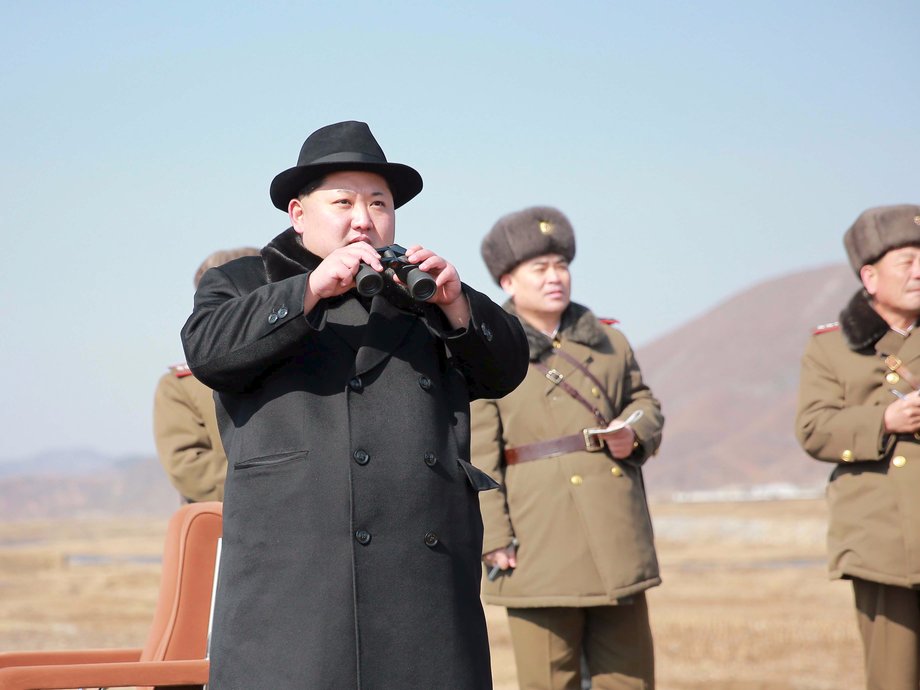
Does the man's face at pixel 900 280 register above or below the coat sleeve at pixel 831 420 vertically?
above

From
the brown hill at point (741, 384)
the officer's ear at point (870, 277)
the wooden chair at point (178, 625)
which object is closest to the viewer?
the wooden chair at point (178, 625)

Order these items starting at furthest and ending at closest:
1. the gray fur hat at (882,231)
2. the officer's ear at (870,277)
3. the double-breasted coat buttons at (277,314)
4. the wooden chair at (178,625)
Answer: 1. the officer's ear at (870,277)
2. the gray fur hat at (882,231)
3. the wooden chair at (178,625)
4. the double-breasted coat buttons at (277,314)

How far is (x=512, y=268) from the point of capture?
17.8ft

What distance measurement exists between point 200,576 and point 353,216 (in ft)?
4.92

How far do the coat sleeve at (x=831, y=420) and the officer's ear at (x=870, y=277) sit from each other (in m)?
0.29

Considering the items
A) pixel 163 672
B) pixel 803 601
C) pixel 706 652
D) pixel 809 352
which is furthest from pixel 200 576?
pixel 803 601

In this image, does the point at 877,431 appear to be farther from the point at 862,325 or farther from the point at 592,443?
the point at 592,443

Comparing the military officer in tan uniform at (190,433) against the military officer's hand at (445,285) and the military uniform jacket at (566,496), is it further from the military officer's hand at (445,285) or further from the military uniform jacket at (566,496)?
the military officer's hand at (445,285)

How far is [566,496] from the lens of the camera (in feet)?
16.6

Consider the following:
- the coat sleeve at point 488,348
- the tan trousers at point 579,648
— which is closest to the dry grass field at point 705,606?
the tan trousers at point 579,648

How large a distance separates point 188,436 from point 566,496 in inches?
62.0

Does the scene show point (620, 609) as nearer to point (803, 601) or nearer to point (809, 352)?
point (809, 352)

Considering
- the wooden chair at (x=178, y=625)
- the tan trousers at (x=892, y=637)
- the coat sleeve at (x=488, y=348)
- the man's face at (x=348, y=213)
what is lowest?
the tan trousers at (x=892, y=637)

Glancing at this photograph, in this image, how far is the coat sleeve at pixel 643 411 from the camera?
5.13 m
